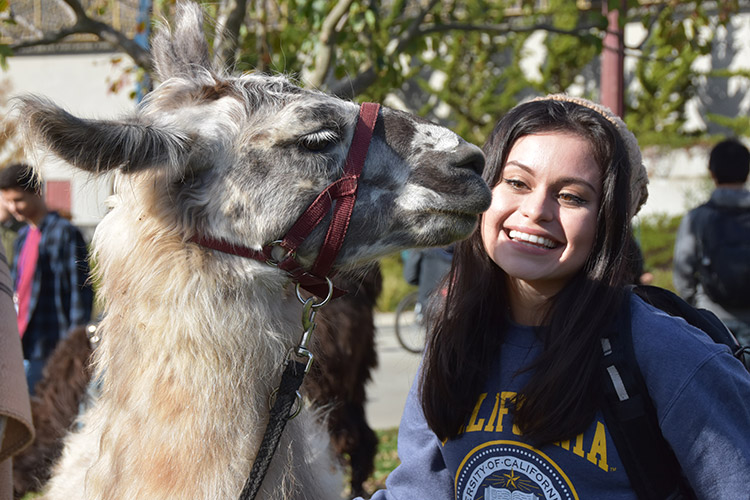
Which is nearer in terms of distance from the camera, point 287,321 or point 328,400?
point 287,321

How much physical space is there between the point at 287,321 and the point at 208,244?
0.99 ft

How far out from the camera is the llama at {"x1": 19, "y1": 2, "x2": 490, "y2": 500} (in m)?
1.93

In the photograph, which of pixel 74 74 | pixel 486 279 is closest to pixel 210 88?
pixel 486 279

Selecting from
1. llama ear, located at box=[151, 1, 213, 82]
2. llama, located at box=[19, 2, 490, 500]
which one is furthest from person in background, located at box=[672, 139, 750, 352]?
llama ear, located at box=[151, 1, 213, 82]

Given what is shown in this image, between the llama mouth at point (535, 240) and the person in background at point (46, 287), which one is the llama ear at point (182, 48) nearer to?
the llama mouth at point (535, 240)

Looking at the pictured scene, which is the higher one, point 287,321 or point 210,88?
point 210,88

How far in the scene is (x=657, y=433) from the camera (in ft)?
5.37

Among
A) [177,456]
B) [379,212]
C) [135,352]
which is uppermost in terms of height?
[379,212]

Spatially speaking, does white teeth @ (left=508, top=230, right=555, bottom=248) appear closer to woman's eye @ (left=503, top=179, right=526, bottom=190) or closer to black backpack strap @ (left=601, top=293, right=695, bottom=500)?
woman's eye @ (left=503, top=179, right=526, bottom=190)

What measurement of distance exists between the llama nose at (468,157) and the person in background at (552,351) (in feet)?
0.14

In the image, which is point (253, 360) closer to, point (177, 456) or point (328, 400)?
point (177, 456)

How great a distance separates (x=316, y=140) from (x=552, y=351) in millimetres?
813

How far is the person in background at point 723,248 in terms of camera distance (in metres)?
4.62

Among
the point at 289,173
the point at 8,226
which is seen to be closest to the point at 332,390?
the point at 289,173
